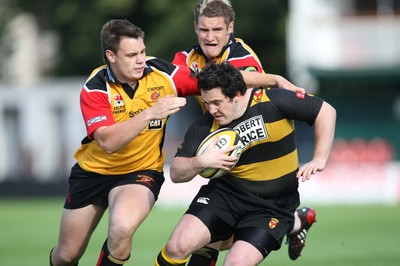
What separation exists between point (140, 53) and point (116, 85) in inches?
16.0

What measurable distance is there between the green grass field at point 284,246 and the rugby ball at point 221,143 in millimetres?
3801

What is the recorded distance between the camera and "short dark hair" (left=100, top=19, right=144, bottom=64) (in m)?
8.20

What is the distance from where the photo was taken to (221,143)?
777cm

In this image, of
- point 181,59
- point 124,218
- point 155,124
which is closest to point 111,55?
point 155,124

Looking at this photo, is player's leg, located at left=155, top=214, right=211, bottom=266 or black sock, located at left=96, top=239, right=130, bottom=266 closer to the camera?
player's leg, located at left=155, top=214, right=211, bottom=266

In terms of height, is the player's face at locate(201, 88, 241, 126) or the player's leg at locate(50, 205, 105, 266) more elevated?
the player's face at locate(201, 88, 241, 126)

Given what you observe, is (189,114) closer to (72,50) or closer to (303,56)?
(303,56)

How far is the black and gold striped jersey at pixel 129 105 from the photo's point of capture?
8.28m

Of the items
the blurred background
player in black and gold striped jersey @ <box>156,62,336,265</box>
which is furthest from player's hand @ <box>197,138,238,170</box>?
the blurred background

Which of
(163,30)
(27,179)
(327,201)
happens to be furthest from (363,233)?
(163,30)

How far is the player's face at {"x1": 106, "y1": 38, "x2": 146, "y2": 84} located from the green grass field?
3.85 metres

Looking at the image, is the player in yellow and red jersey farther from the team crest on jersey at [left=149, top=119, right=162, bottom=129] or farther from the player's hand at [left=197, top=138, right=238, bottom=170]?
the player's hand at [left=197, top=138, right=238, bottom=170]

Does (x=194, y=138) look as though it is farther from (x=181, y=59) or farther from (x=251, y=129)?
(x=181, y=59)

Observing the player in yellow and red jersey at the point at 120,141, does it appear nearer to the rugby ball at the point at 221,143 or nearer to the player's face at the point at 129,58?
the player's face at the point at 129,58
